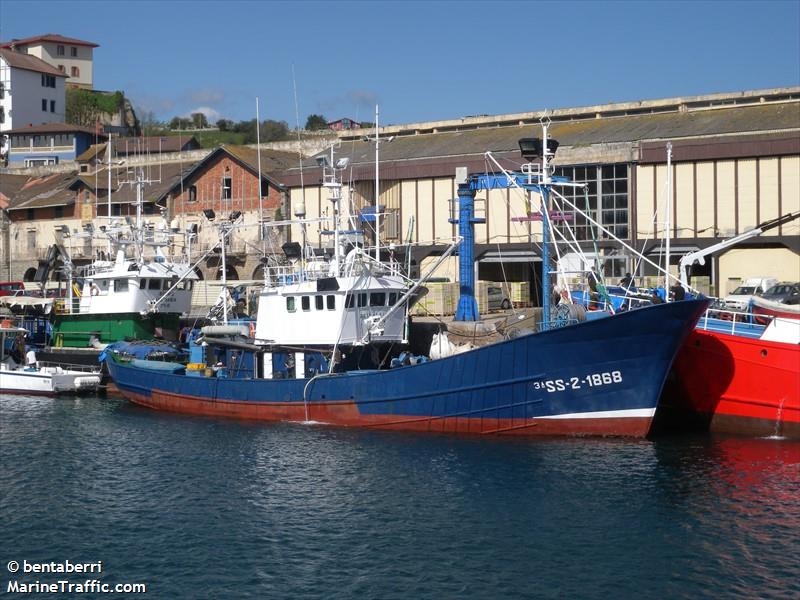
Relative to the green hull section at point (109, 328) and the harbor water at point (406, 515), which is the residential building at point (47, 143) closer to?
the green hull section at point (109, 328)

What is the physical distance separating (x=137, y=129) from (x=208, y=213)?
70.7 metres

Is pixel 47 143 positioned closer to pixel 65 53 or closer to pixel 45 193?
pixel 45 193

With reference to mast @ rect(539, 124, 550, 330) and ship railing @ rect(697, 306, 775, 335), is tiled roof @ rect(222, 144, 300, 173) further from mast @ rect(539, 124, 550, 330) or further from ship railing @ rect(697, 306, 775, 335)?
ship railing @ rect(697, 306, 775, 335)

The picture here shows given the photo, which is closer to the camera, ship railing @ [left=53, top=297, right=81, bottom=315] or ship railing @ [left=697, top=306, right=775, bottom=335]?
ship railing @ [left=697, top=306, right=775, bottom=335]

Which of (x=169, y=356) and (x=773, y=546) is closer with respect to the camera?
(x=773, y=546)

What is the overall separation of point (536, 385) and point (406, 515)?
23.5ft

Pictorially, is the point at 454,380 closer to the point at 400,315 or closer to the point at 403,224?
the point at 400,315

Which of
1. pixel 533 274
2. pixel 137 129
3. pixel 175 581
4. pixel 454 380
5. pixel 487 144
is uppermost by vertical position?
pixel 137 129

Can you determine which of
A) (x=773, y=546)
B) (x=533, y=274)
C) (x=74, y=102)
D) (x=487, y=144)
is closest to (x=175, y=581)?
(x=773, y=546)

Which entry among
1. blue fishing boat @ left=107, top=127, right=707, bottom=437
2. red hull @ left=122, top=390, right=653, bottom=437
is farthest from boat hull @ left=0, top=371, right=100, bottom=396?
red hull @ left=122, top=390, right=653, bottom=437

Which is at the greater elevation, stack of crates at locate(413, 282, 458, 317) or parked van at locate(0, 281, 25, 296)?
parked van at locate(0, 281, 25, 296)

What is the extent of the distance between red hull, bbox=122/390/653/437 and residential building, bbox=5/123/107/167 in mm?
55121

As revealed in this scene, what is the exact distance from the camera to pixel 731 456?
81.8 feet

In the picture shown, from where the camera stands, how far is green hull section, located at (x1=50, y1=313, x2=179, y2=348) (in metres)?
41.1
